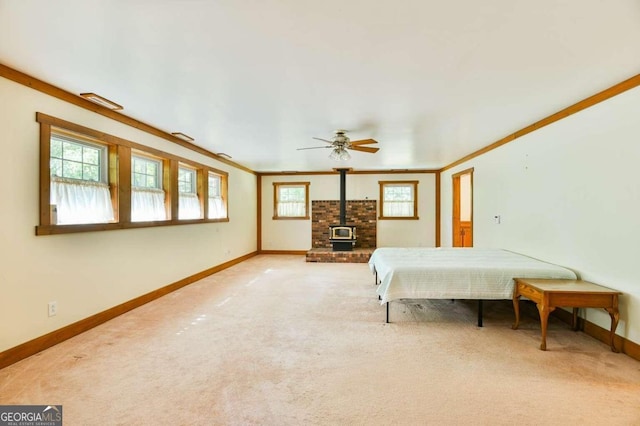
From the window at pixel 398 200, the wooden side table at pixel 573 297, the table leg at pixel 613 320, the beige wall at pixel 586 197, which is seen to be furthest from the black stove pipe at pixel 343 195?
the table leg at pixel 613 320

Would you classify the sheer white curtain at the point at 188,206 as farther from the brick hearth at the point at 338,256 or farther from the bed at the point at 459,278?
the bed at the point at 459,278

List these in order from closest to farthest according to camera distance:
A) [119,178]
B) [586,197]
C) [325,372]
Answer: [325,372] → [586,197] → [119,178]

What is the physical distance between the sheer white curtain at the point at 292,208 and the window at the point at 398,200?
2268 millimetres

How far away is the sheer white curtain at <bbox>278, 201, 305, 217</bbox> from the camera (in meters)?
8.90

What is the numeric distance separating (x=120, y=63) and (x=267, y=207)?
21.9ft

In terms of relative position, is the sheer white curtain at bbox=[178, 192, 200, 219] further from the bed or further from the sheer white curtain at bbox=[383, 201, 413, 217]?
the sheer white curtain at bbox=[383, 201, 413, 217]

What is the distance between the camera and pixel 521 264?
11.6 ft

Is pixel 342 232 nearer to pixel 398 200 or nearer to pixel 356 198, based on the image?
pixel 356 198

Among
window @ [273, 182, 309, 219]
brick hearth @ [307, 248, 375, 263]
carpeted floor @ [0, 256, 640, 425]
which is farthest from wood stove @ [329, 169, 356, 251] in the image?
carpeted floor @ [0, 256, 640, 425]

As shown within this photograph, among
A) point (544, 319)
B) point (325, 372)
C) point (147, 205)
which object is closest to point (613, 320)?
point (544, 319)

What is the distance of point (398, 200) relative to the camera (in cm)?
864

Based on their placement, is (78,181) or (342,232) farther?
(342,232)

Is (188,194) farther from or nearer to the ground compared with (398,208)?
farther from the ground

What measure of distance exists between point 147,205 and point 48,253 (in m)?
1.56
